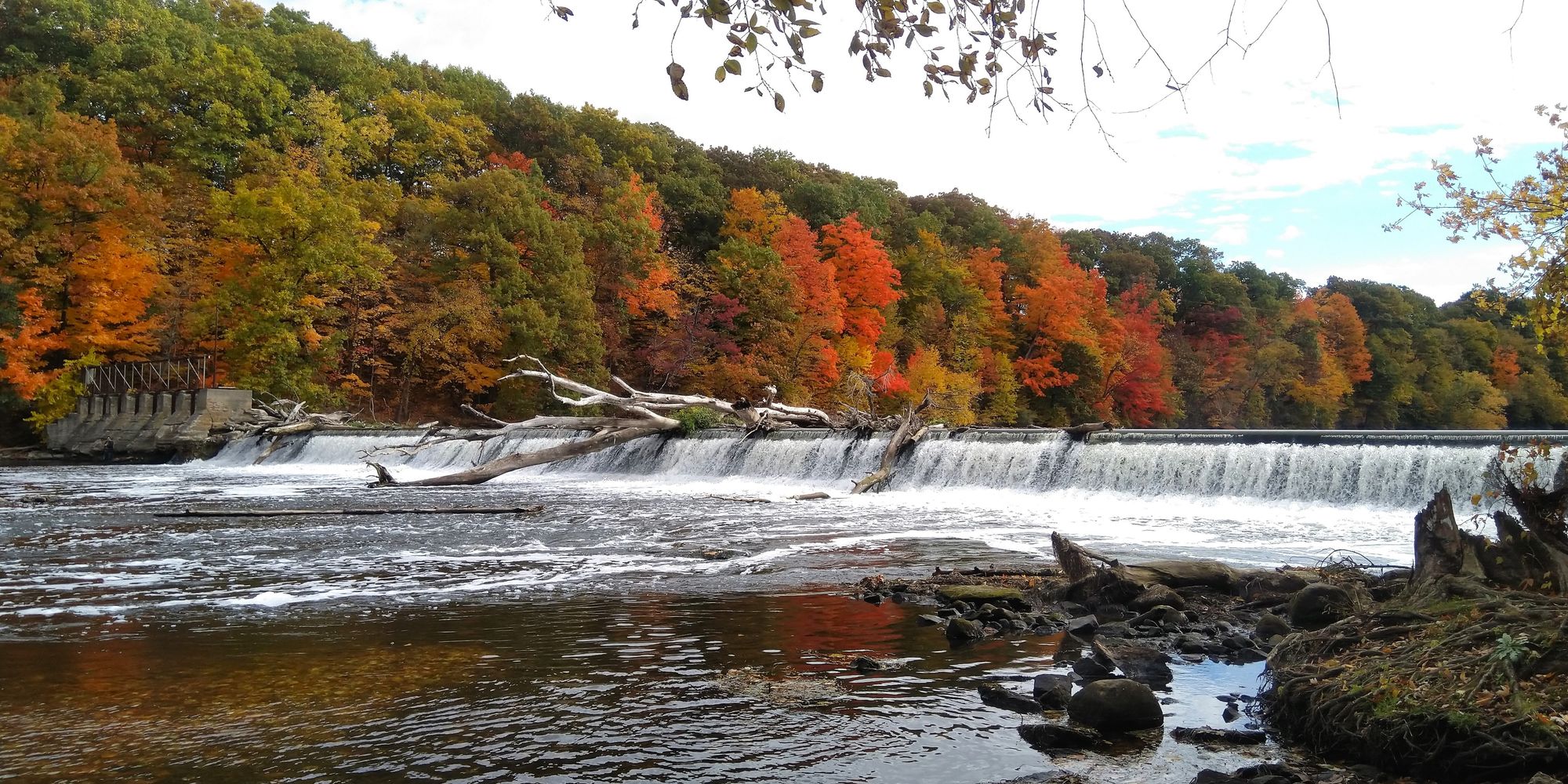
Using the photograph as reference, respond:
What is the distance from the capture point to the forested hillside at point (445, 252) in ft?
101

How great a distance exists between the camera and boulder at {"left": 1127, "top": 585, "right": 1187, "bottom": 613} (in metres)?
6.72

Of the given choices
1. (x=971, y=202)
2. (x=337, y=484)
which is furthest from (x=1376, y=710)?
(x=971, y=202)

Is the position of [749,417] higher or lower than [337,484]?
higher

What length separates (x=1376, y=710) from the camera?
12.7 feet

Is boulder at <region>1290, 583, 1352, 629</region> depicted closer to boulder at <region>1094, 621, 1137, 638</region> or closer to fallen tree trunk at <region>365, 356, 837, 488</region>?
boulder at <region>1094, 621, 1137, 638</region>

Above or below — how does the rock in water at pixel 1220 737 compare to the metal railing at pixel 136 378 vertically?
below

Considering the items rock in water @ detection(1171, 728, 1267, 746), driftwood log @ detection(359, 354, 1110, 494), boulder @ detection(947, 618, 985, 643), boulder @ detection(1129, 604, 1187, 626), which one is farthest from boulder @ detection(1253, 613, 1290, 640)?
driftwood log @ detection(359, 354, 1110, 494)

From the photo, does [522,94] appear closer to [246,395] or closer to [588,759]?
[246,395]

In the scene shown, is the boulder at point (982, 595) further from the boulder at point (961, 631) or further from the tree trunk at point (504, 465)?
the tree trunk at point (504, 465)

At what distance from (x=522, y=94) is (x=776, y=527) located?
129ft

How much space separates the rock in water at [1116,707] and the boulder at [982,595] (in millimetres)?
2412

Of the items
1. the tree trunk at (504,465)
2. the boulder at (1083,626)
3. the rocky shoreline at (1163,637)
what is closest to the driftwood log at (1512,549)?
the rocky shoreline at (1163,637)

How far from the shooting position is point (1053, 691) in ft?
15.7

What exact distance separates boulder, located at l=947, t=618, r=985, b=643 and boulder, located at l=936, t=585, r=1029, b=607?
74 cm
